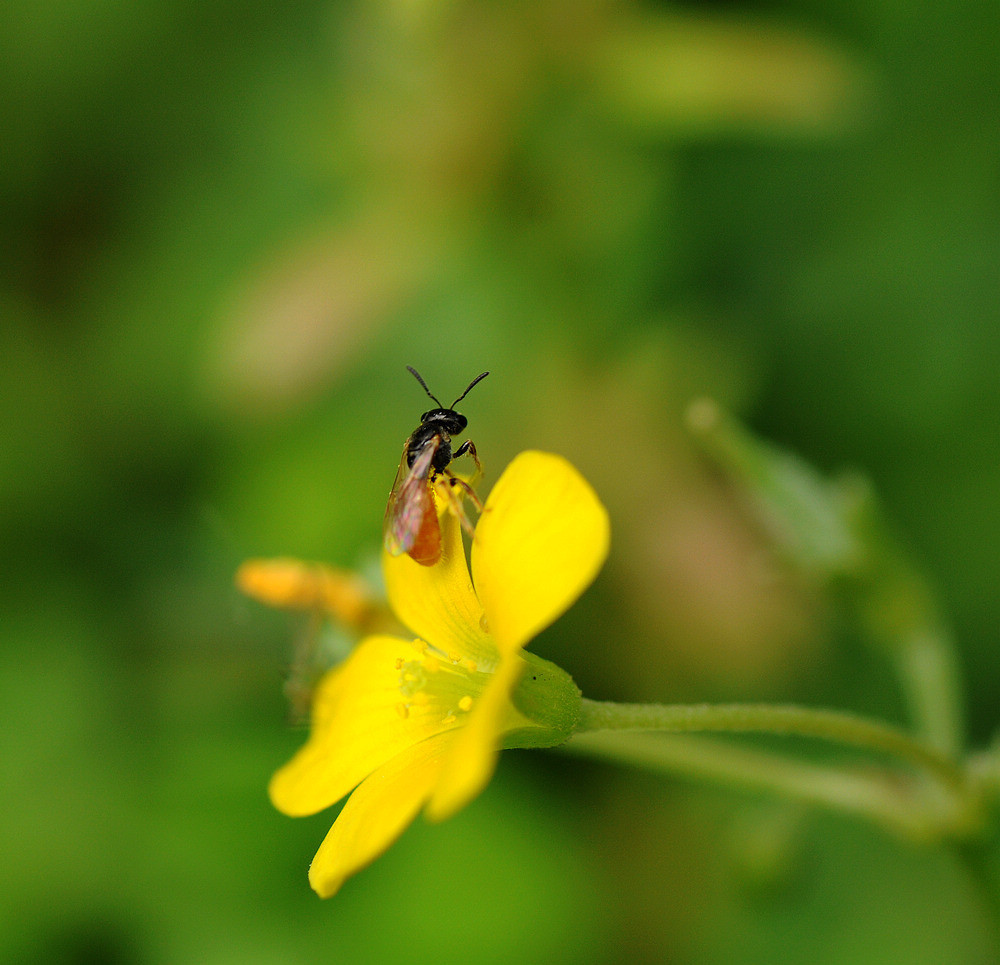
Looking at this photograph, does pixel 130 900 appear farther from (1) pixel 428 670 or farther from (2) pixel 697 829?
(1) pixel 428 670

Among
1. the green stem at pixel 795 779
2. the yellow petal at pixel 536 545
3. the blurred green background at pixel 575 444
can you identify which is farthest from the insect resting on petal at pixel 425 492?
the blurred green background at pixel 575 444

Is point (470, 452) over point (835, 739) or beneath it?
over

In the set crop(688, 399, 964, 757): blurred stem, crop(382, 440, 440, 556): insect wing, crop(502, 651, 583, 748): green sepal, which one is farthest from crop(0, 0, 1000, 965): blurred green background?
crop(502, 651, 583, 748): green sepal

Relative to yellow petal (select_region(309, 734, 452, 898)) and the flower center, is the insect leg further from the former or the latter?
yellow petal (select_region(309, 734, 452, 898))

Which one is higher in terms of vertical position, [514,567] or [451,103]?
[451,103]

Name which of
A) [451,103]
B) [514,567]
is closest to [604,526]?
[514,567]

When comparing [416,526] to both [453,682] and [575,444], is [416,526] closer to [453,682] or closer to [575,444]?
[453,682]

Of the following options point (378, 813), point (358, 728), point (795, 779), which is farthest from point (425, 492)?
point (795, 779)
